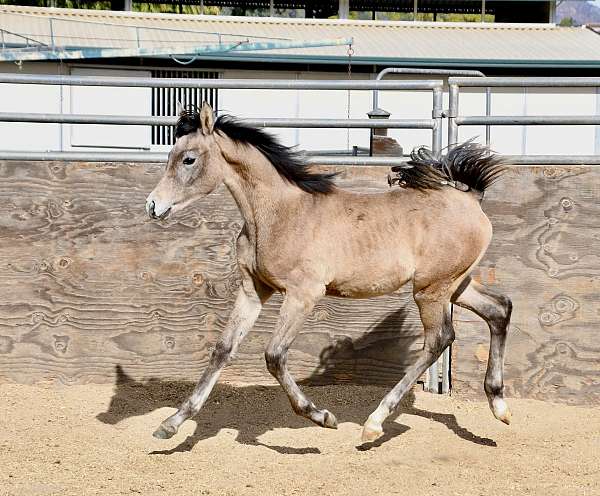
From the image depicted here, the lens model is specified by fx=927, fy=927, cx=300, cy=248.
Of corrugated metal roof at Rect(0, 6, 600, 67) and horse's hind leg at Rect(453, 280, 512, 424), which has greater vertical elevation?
Answer: corrugated metal roof at Rect(0, 6, 600, 67)

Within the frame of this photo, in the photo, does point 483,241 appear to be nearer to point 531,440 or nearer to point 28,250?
point 531,440

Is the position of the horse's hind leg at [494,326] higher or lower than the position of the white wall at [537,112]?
lower

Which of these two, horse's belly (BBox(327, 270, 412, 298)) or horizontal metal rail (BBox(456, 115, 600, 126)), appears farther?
horizontal metal rail (BBox(456, 115, 600, 126))

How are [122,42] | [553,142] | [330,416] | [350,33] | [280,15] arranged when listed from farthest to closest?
[280,15]
[350,33]
[122,42]
[553,142]
[330,416]

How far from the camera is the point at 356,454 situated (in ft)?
17.0

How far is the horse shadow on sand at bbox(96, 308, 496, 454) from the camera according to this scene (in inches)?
229

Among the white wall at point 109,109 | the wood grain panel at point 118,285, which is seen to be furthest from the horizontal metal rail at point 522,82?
the white wall at point 109,109

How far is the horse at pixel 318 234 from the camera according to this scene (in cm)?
506

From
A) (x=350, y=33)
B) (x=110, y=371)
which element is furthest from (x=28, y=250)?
(x=350, y=33)

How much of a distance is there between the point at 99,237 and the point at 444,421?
263 cm

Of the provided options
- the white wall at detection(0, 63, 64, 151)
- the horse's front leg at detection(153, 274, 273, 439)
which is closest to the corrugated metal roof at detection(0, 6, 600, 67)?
the white wall at detection(0, 63, 64, 151)

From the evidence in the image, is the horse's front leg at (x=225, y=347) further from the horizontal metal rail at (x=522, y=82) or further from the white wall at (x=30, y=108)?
the white wall at (x=30, y=108)

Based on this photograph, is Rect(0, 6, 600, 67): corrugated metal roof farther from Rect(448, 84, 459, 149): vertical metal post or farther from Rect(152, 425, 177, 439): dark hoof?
Rect(152, 425, 177, 439): dark hoof

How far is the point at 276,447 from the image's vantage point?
5332 millimetres
